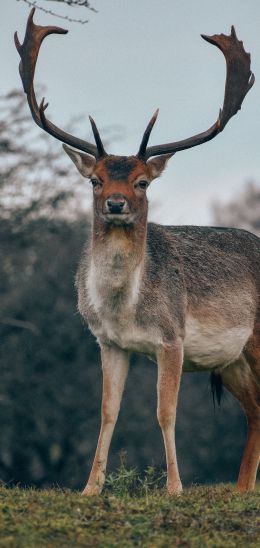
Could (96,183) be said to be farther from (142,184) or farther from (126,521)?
(126,521)

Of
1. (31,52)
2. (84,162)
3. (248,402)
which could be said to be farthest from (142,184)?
(248,402)

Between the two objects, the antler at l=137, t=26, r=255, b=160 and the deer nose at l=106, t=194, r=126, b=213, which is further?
the antler at l=137, t=26, r=255, b=160

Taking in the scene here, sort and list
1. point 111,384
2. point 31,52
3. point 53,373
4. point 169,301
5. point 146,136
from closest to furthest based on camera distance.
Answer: point 146,136
point 169,301
point 111,384
point 31,52
point 53,373

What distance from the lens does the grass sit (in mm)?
7828

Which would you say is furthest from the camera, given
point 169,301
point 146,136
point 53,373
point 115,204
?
point 53,373

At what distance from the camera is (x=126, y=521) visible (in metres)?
8.29

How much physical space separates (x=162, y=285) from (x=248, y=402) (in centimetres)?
228

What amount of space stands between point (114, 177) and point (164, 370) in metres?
1.91

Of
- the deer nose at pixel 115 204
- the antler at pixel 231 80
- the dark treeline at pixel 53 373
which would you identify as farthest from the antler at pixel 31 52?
the dark treeline at pixel 53 373

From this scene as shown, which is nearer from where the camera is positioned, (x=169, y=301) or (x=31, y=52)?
(x=169, y=301)

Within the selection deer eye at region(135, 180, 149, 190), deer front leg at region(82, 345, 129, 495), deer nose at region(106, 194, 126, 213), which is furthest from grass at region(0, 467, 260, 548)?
deer eye at region(135, 180, 149, 190)

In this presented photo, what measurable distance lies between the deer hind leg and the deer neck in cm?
232

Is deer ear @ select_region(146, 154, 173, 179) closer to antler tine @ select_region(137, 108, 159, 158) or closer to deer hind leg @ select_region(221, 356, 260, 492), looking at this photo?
antler tine @ select_region(137, 108, 159, 158)

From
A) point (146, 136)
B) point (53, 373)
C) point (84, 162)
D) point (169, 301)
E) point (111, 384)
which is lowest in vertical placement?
point (53, 373)
